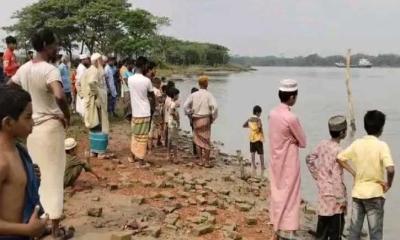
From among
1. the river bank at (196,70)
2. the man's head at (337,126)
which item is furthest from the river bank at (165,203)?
the river bank at (196,70)

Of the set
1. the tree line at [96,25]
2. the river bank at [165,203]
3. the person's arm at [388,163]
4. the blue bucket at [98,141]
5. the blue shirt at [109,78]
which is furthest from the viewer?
the tree line at [96,25]

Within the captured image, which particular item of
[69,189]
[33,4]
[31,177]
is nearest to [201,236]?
[69,189]

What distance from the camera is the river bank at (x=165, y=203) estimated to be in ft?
20.7

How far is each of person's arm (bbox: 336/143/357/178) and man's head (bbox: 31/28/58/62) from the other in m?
2.98

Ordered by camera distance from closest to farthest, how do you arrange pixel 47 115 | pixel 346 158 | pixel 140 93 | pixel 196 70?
pixel 47 115, pixel 346 158, pixel 140 93, pixel 196 70

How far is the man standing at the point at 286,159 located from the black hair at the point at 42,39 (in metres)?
2.23

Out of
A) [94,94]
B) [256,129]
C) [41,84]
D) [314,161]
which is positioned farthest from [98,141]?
[314,161]

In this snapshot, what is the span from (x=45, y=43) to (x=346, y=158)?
10.2ft

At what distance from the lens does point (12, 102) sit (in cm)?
293

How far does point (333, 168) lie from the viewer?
5.90 metres

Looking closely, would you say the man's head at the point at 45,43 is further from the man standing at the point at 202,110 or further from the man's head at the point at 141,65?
the man standing at the point at 202,110

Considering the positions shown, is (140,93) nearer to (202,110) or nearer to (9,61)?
(202,110)

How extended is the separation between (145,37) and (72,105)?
32684 mm

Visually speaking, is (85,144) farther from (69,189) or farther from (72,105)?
(72,105)
